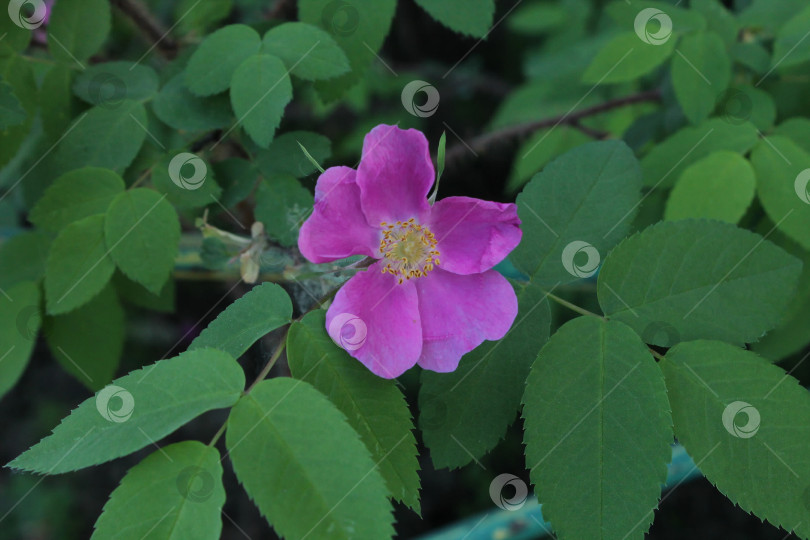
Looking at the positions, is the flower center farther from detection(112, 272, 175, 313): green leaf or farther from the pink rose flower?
detection(112, 272, 175, 313): green leaf

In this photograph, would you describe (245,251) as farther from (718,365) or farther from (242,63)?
(718,365)

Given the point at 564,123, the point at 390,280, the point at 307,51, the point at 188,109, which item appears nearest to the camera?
the point at 390,280

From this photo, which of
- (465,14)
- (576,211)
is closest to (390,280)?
(576,211)

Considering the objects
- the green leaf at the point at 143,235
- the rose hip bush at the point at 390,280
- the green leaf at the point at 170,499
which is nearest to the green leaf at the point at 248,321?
the rose hip bush at the point at 390,280

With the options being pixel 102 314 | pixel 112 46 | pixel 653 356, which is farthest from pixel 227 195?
pixel 112 46

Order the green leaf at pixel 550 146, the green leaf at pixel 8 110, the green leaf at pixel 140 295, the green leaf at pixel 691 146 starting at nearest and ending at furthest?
the green leaf at pixel 8 110, the green leaf at pixel 691 146, the green leaf at pixel 140 295, the green leaf at pixel 550 146

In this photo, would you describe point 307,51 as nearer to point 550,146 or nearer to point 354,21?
point 354,21

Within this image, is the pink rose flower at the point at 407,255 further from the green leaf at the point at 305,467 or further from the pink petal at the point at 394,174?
the green leaf at the point at 305,467
